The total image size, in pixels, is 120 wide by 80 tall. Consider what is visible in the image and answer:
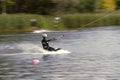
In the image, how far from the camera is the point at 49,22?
47.3 m

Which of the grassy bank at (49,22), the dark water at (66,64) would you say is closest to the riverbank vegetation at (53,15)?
the grassy bank at (49,22)

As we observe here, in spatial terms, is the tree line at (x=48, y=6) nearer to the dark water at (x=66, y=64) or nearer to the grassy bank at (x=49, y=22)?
the grassy bank at (x=49, y=22)

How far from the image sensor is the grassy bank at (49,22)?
1743 inches

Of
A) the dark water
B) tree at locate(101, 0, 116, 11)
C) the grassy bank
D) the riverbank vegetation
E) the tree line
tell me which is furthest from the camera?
tree at locate(101, 0, 116, 11)

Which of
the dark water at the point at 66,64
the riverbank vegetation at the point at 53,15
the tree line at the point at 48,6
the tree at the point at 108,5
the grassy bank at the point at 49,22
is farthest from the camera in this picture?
the tree at the point at 108,5

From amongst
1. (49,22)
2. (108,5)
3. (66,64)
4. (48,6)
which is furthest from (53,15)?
(66,64)

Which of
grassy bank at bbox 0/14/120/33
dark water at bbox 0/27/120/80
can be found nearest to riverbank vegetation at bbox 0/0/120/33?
grassy bank at bbox 0/14/120/33

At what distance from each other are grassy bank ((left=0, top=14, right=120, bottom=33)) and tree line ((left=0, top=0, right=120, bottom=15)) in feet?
13.5

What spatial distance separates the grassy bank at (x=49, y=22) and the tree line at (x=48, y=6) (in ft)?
13.5

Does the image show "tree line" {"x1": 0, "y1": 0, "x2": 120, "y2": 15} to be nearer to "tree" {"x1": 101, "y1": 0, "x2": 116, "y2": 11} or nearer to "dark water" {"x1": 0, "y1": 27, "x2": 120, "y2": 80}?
"tree" {"x1": 101, "y1": 0, "x2": 116, "y2": 11}

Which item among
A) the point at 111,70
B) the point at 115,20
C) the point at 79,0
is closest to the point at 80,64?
the point at 111,70

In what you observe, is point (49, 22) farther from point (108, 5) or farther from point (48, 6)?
point (108, 5)

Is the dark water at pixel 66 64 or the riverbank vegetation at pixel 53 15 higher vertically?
the riverbank vegetation at pixel 53 15

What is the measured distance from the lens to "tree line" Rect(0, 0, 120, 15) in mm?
52938
